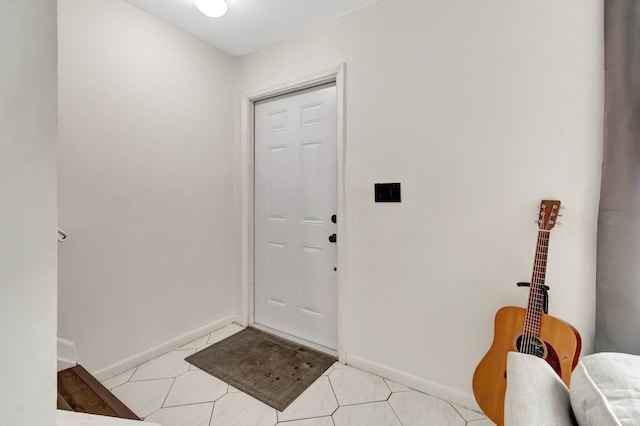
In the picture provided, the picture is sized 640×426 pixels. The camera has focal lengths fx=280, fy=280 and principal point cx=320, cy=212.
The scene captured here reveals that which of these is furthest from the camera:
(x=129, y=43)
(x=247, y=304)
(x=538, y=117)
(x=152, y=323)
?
(x=247, y=304)

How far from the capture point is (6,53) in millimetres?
427

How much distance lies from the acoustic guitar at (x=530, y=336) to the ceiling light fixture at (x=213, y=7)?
219 cm

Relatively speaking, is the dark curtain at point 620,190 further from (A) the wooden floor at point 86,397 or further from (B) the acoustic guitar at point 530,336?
(A) the wooden floor at point 86,397

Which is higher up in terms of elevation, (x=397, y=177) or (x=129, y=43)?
(x=129, y=43)

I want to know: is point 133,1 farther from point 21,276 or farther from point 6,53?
point 21,276

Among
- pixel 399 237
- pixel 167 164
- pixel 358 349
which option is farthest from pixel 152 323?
pixel 399 237

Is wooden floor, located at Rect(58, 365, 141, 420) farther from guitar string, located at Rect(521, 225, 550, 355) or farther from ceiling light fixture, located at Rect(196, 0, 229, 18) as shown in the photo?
ceiling light fixture, located at Rect(196, 0, 229, 18)

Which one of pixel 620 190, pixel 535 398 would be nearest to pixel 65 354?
pixel 535 398

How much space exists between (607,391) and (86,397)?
1.90 m

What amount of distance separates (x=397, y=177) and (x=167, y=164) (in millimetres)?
1674

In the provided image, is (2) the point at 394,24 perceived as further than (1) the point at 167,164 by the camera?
No

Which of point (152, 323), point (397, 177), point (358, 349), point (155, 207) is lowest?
point (358, 349)

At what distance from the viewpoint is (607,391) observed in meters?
0.62

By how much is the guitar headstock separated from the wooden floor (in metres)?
2.01
